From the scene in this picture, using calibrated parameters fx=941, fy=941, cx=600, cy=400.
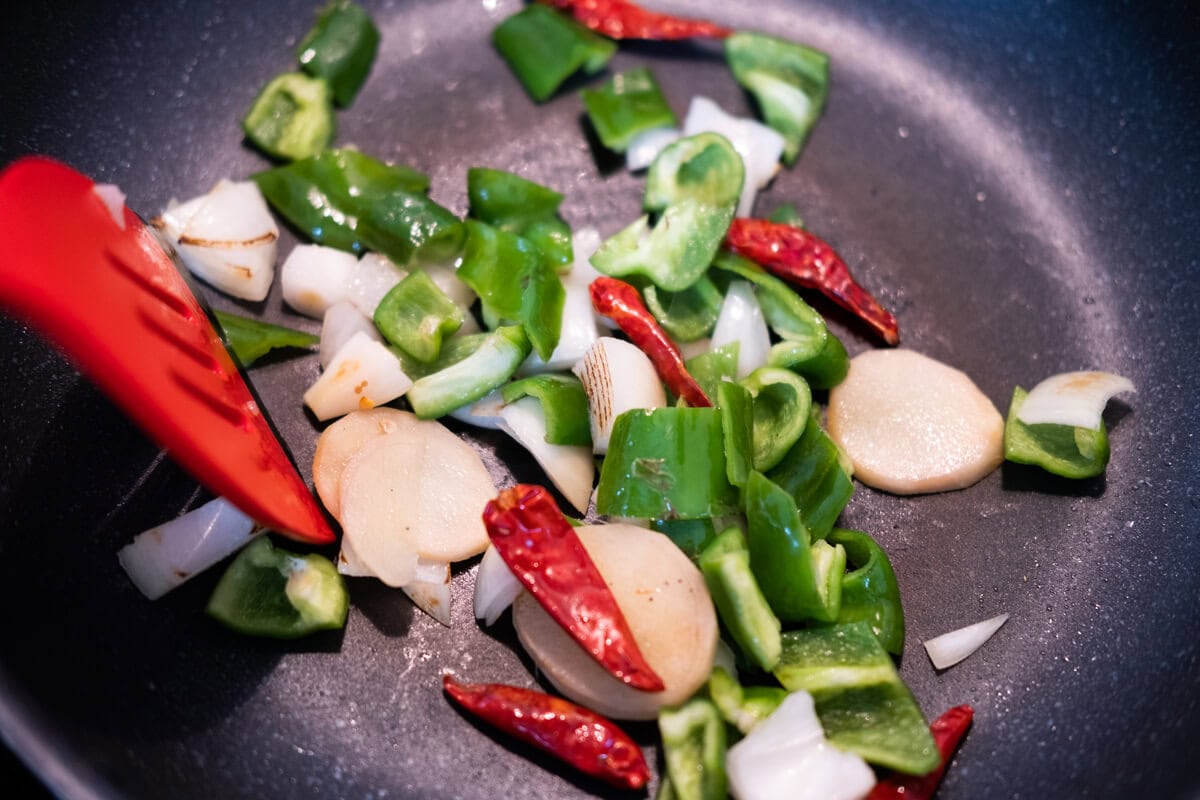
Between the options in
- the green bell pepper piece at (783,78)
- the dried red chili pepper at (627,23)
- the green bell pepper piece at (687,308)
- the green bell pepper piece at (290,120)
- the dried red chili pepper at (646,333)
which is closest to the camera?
the dried red chili pepper at (646,333)

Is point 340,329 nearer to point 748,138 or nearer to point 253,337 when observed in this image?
point 253,337

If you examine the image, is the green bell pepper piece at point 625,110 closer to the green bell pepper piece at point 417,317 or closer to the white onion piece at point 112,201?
the green bell pepper piece at point 417,317

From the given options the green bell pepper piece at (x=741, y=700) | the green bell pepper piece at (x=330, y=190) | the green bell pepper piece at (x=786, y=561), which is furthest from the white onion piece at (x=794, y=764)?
the green bell pepper piece at (x=330, y=190)

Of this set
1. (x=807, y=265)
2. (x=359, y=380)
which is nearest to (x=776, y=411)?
(x=807, y=265)

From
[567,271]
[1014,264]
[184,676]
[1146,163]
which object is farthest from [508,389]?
[1146,163]

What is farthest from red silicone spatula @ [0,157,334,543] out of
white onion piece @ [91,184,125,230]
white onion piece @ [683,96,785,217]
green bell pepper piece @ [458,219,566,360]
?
white onion piece @ [683,96,785,217]

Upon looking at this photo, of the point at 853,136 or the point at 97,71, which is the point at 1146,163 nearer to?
the point at 853,136
